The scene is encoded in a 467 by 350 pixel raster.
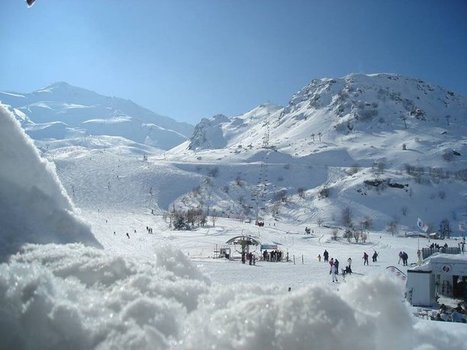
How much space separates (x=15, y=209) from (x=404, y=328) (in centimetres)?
499

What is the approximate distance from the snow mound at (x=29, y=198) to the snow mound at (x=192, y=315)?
140 cm

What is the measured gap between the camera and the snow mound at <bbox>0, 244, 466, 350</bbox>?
121 inches

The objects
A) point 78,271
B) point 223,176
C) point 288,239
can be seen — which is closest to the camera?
point 78,271

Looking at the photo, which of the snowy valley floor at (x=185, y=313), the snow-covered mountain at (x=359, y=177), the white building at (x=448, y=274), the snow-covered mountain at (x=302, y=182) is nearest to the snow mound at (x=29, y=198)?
the snowy valley floor at (x=185, y=313)

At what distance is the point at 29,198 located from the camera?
610 cm

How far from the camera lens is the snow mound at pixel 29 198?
18.4ft

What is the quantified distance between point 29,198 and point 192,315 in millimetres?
3669

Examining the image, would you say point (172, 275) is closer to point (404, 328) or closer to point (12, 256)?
point (12, 256)

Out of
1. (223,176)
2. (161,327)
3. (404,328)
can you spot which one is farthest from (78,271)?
(223,176)

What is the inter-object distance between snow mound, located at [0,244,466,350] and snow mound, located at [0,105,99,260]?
1404 mm

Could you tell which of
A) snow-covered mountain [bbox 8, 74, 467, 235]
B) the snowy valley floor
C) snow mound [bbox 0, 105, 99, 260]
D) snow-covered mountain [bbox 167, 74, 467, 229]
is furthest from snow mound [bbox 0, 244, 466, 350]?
snow-covered mountain [bbox 167, 74, 467, 229]

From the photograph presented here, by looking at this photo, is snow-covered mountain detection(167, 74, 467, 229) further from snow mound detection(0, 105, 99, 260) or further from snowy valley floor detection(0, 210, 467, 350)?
snowy valley floor detection(0, 210, 467, 350)

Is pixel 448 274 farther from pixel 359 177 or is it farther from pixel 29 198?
pixel 359 177

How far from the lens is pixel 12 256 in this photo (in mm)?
4836
